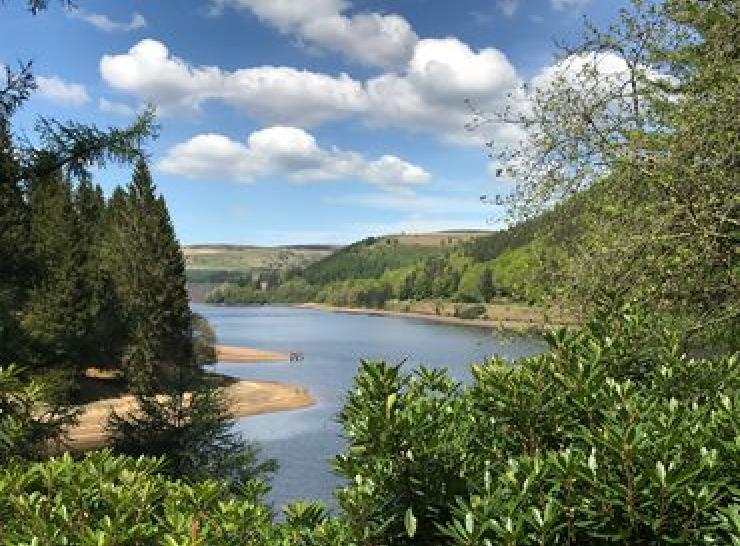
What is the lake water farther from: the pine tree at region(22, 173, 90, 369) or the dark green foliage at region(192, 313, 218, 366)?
the pine tree at region(22, 173, 90, 369)

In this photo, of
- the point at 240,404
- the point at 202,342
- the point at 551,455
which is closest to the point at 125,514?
the point at 551,455

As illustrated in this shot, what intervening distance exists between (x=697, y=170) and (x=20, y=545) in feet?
28.7

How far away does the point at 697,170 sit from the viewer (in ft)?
32.4

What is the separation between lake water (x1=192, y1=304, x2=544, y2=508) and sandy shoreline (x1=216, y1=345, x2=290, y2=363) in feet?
13.5

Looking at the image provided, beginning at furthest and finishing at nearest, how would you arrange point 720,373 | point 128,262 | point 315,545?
point 128,262 → point 720,373 → point 315,545

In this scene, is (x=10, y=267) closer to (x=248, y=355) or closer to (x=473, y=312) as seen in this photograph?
(x=248, y=355)

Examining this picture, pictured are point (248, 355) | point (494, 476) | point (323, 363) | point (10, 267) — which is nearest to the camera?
point (494, 476)

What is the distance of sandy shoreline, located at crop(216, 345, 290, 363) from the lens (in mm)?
109500

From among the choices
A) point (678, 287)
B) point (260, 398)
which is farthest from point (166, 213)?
point (678, 287)

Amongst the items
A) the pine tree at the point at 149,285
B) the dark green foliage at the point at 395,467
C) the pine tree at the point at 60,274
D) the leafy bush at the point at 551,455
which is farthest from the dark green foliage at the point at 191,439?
the pine tree at the point at 149,285

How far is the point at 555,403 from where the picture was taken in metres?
4.89

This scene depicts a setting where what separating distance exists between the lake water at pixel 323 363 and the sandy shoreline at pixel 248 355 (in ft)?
13.5

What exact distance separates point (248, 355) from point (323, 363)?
1481 centimetres

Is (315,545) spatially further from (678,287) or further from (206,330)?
(206,330)
